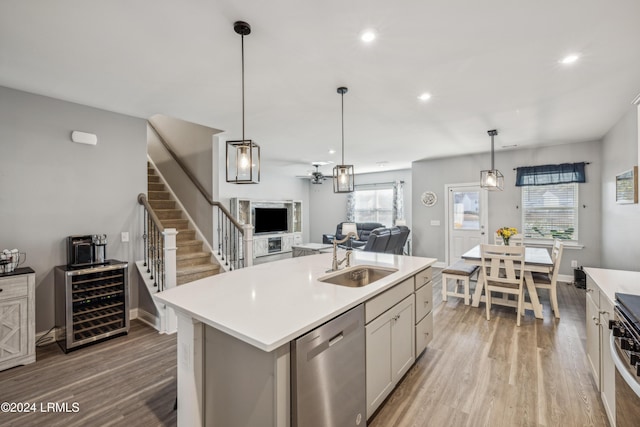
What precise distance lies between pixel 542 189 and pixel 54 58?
730cm

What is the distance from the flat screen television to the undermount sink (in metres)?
5.49

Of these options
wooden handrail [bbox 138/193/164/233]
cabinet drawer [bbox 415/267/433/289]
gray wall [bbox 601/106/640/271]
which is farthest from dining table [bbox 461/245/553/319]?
wooden handrail [bbox 138/193/164/233]

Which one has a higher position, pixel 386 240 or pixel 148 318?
pixel 386 240

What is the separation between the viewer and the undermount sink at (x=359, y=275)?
2348 millimetres

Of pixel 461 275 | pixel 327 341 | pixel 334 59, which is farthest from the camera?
pixel 461 275

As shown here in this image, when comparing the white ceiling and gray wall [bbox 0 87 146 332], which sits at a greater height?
the white ceiling

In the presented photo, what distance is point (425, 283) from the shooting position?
8.89 ft

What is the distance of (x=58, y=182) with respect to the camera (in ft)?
10.3

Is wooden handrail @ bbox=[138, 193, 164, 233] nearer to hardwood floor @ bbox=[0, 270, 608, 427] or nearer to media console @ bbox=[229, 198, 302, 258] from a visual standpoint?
hardwood floor @ bbox=[0, 270, 608, 427]

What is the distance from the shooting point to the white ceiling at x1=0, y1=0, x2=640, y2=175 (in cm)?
182

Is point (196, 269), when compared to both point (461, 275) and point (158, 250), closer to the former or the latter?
point (158, 250)

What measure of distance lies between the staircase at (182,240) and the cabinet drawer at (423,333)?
9.65ft

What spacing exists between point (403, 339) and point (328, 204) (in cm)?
772

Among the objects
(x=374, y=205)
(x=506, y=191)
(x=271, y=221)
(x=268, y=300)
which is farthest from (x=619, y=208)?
(x=271, y=221)
